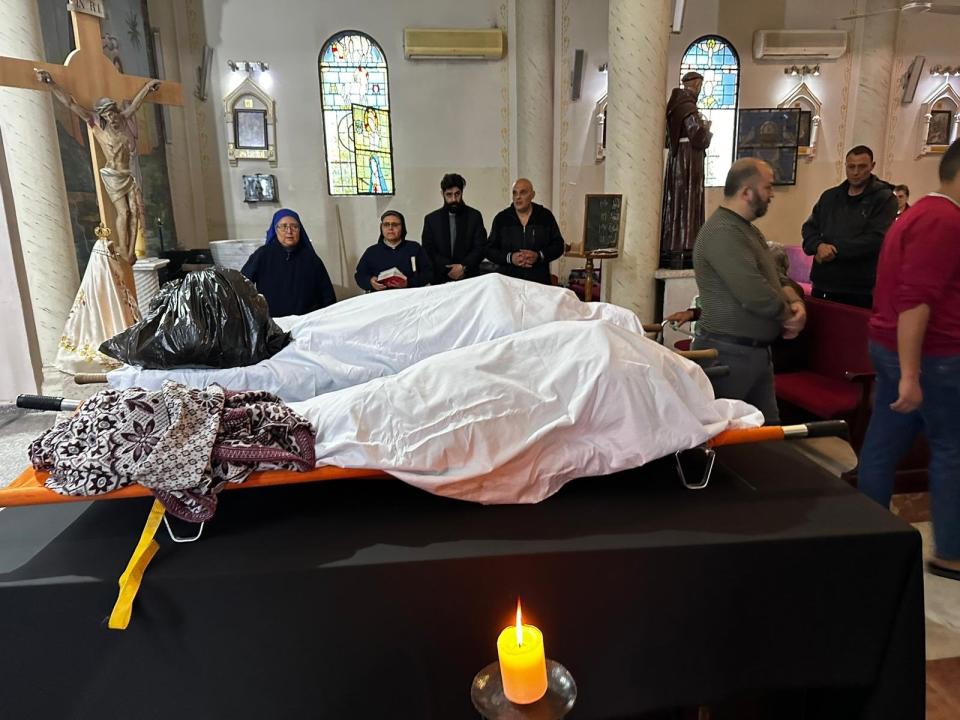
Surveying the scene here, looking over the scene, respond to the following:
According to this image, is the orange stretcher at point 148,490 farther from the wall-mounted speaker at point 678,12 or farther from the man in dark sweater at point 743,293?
the wall-mounted speaker at point 678,12

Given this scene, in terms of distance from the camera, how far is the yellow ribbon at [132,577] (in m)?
1.35

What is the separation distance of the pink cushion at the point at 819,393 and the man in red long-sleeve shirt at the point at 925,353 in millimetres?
943

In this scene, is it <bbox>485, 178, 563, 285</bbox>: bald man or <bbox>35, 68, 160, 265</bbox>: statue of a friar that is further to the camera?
<bbox>485, 178, 563, 285</bbox>: bald man

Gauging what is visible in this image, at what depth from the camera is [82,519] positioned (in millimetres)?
1659

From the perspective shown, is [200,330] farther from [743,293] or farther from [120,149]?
[120,149]

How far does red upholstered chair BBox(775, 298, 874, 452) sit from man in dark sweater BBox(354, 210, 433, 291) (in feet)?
8.99

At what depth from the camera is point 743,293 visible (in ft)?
8.73

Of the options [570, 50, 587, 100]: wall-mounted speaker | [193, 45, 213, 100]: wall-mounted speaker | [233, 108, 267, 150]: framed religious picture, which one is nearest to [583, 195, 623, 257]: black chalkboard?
[570, 50, 587, 100]: wall-mounted speaker

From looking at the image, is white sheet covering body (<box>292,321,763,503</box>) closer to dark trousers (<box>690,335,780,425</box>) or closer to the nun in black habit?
dark trousers (<box>690,335,780,425</box>)

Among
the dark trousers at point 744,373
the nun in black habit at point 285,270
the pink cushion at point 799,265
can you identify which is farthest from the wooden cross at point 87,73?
the pink cushion at point 799,265

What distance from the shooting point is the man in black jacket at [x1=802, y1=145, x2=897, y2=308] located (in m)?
4.16

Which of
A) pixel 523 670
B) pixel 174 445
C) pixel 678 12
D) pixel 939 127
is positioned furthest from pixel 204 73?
pixel 939 127

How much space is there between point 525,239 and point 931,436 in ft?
10.9

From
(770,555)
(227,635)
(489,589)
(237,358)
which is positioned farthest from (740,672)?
(237,358)
